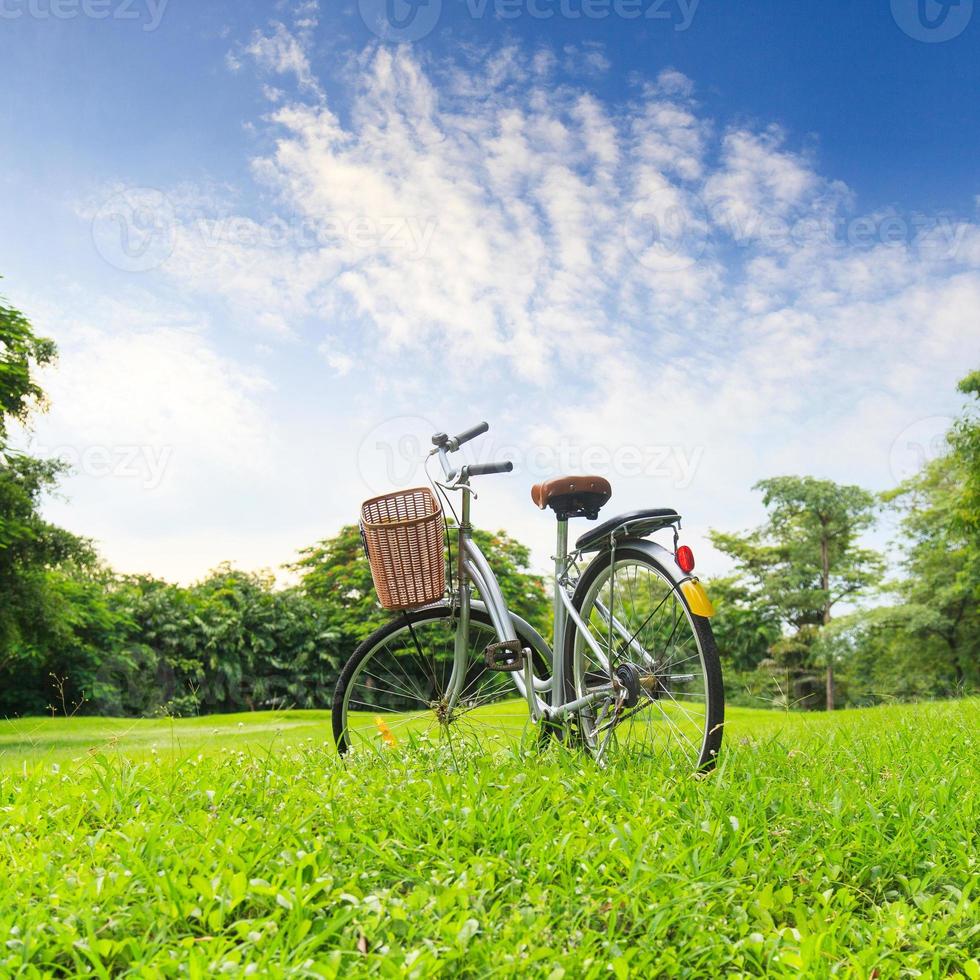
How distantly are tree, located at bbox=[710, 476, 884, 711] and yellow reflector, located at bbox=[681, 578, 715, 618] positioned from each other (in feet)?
90.0

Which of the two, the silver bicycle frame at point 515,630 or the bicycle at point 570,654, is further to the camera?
the silver bicycle frame at point 515,630

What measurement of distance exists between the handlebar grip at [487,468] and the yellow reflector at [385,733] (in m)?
1.26

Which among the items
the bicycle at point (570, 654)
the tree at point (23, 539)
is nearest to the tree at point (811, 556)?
the tree at point (23, 539)

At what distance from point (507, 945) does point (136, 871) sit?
1089mm

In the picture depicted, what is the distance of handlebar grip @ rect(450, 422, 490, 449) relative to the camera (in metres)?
4.08

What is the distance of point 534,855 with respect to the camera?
2543 millimetres

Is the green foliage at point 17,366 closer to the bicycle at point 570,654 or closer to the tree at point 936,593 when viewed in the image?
the bicycle at point 570,654

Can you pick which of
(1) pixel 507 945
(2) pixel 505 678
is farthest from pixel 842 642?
(1) pixel 507 945

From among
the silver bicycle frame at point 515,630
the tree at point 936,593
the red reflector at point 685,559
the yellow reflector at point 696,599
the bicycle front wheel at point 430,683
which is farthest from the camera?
the tree at point 936,593

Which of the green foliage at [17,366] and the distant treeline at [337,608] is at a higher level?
the green foliage at [17,366]

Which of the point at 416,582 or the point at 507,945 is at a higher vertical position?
the point at 416,582

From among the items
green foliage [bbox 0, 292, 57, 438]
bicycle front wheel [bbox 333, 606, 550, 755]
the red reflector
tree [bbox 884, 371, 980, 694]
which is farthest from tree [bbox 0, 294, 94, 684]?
tree [bbox 884, 371, 980, 694]

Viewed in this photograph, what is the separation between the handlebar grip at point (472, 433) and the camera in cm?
408

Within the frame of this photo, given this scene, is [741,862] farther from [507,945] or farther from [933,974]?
[507,945]
